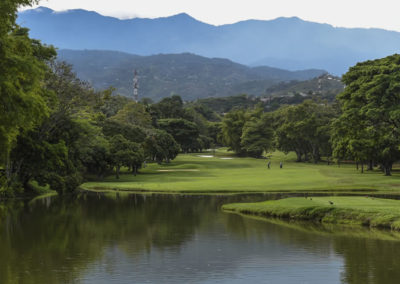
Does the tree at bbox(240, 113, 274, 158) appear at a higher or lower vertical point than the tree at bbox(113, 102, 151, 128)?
lower

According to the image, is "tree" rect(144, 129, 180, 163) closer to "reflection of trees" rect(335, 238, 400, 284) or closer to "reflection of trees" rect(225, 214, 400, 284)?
"reflection of trees" rect(225, 214, 400, 284)

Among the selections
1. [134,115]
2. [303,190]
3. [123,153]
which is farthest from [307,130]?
[303,190]

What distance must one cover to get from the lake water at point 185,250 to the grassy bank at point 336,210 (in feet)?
5.75

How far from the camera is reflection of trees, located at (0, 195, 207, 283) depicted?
68.6 feet

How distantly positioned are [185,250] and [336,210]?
41.2ft

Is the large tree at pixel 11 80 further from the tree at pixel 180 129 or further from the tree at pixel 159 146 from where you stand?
the tree at pixel 180 129

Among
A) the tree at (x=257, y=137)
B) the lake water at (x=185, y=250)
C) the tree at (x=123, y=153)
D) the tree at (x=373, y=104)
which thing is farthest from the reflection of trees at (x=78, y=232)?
the tree at (x=257, y=137)

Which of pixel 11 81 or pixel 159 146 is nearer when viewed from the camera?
pixel 11 81

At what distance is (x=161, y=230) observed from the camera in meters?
30.9

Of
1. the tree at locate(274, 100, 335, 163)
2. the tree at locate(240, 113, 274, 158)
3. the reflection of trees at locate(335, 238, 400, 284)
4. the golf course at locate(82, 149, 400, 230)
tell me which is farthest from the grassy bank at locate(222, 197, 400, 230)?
the tree at locate(240, 113, 274, 158)

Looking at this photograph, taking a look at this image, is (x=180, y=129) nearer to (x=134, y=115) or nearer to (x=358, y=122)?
(x=134, y=115)

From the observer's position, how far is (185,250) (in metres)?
24.3

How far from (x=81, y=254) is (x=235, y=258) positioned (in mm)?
6715

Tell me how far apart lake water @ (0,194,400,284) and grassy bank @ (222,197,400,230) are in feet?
5.75
